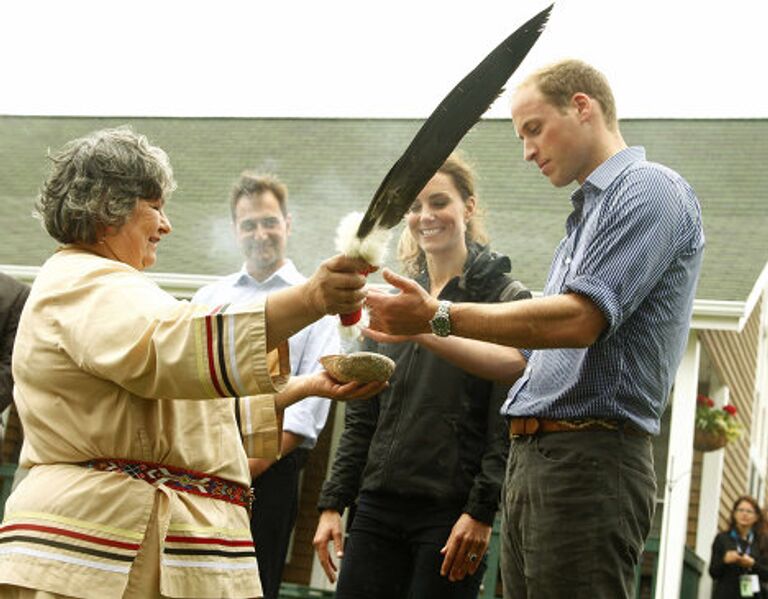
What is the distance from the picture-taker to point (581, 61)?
3.44 meters

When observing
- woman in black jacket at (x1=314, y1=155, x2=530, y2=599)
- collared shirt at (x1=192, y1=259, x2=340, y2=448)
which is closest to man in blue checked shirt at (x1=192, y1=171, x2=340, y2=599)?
collared shirt at (x1=192, y1=259, x2=340, y2=448)

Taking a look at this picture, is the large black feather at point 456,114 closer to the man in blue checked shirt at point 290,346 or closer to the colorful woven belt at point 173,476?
the colorful woven belt at point 173,476

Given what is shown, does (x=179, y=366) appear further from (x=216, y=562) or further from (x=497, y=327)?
(x=497, y=327)

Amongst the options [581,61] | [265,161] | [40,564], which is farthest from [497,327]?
[265,161]

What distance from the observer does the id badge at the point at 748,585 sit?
10508 millimetres

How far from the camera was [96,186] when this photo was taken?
2.93 metres

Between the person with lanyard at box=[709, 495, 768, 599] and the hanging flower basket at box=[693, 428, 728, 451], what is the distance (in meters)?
0.53

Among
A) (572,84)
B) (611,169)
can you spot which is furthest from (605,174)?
(572,84)

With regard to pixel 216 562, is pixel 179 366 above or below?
above

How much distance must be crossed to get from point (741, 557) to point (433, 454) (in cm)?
748

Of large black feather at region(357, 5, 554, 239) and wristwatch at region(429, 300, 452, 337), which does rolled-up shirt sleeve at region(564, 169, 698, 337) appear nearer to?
wristwatch at region(429, 300, 452, 337)

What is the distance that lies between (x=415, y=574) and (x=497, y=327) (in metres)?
1.19

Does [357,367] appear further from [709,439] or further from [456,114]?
[709,439]

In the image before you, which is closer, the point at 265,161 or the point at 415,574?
the point at 415,574
